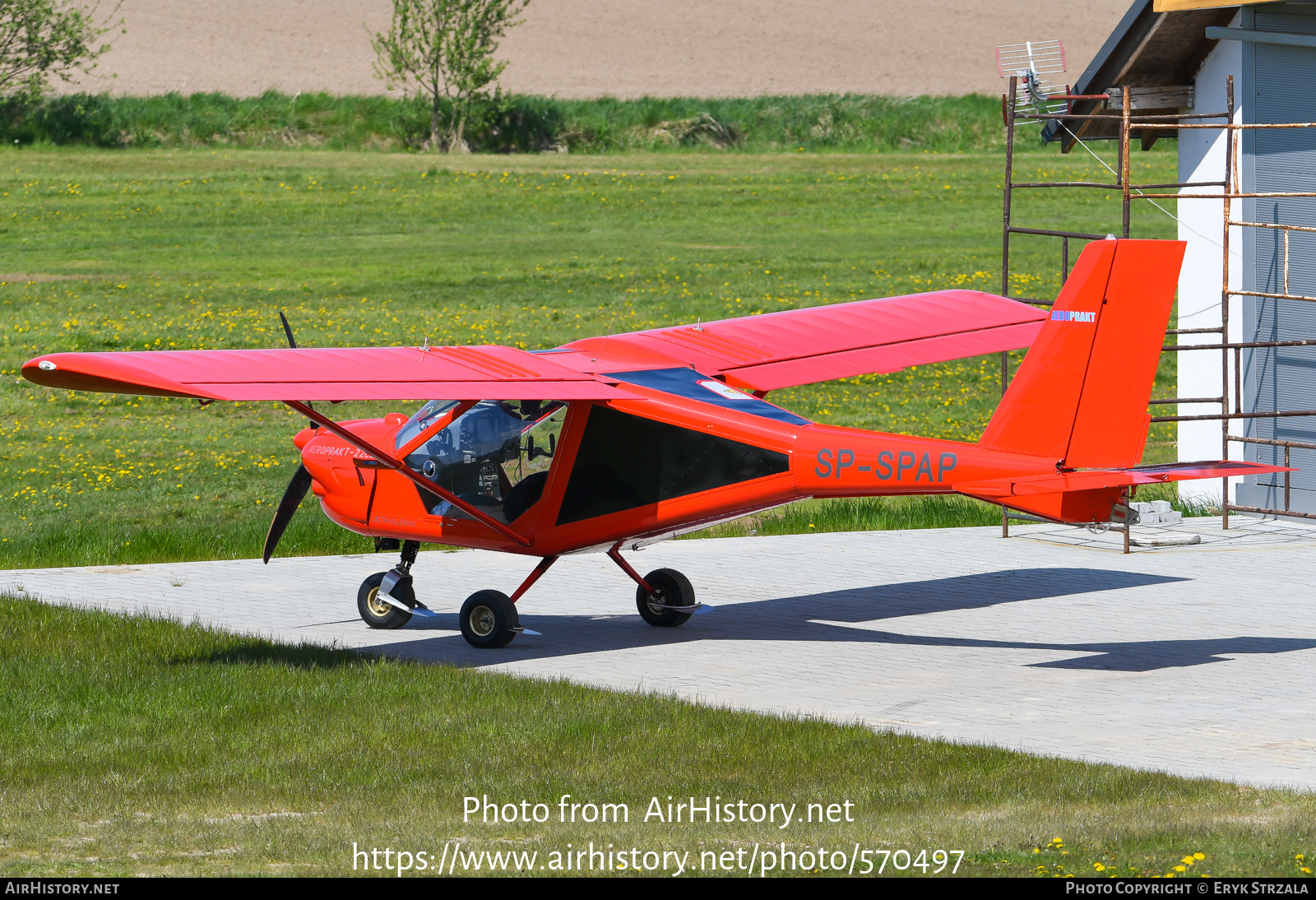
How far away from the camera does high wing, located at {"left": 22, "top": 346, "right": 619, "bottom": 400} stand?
31.7 feet

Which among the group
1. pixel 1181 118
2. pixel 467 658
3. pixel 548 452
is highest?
pixel 1181 118

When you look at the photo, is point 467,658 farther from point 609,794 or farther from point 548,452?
point 609,794

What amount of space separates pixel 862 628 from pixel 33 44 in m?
47.2

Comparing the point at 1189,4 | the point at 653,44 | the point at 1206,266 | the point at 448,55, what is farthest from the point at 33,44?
the point at 1189,4

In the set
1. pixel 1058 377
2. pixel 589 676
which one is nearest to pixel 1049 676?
pixel 1058 377

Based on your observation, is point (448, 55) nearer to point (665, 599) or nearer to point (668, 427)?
point (665, 599)

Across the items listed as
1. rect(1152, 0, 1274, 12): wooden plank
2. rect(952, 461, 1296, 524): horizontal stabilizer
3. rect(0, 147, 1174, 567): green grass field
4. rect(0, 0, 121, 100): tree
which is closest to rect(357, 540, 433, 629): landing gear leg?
rect(0, 147, 1174, 567): green grass field

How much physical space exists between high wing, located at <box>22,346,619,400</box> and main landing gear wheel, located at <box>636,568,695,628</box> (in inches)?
74.9

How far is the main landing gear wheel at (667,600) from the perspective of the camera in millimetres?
12930

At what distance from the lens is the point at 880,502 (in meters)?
18.9

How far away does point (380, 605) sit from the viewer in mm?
12930

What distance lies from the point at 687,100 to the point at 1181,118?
42.2 meters

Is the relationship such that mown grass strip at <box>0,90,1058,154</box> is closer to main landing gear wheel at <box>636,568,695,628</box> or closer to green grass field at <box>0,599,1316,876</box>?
main landing gear wheel at <box>636,568,695,628</box>

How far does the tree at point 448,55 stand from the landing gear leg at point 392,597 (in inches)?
1693
